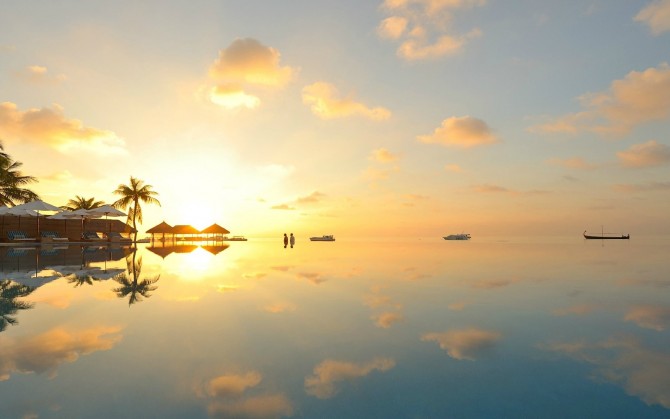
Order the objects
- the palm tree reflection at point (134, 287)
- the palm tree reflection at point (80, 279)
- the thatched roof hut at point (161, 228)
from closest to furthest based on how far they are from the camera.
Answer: the palm tree reflection at point (134, 287)
the palm tree reflection at point (80, 279)
the thatched roof hut at point (161, 228)

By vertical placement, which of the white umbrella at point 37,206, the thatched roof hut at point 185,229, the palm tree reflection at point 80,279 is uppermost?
the white umbrella at point 37,206

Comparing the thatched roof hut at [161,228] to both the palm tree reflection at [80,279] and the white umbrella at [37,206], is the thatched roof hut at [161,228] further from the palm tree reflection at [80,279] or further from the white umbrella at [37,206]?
the palm tree reflection at [80,279]

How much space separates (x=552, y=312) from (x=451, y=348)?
4.10 m

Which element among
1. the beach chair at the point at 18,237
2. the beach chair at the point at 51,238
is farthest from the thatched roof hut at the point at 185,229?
the beach chair at the point at 18,237

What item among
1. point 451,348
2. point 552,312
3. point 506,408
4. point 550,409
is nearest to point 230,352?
point 451,348

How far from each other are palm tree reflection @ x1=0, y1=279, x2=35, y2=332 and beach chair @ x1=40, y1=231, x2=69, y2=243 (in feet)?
83.0

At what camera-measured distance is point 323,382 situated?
4473mm

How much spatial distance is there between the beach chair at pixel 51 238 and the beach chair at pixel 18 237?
771 millimetres

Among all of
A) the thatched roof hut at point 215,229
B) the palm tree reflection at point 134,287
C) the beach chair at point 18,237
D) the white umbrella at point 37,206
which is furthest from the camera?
the thatched roof hut at point 215,229

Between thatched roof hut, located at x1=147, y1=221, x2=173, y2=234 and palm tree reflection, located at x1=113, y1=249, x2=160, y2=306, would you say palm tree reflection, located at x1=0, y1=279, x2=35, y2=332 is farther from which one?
thatched roof hut, located at x1=147, y1=221, x2=173, y2=234

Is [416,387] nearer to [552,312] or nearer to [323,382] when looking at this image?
[323,382]

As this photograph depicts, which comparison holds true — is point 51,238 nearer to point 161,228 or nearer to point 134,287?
point 161,228

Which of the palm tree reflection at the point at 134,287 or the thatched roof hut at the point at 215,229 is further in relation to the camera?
the thatched roof hut at the point at 215,229

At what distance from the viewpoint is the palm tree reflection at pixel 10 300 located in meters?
7.12
